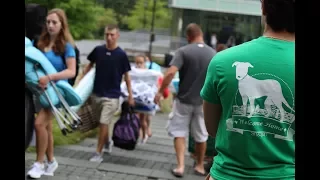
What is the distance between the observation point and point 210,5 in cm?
1258

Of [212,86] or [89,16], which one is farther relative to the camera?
[89,16]

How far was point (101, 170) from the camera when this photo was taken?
5.88 metres

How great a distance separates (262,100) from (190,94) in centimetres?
389

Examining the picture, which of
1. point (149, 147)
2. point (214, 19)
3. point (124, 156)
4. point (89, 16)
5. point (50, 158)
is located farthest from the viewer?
point (214, 19)

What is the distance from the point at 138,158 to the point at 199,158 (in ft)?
3.35

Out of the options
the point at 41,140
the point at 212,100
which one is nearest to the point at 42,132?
the point at 41,140

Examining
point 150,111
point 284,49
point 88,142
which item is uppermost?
point 284,49

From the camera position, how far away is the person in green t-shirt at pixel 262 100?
77.1 inches

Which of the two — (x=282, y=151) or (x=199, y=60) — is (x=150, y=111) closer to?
(x=199, y=60)

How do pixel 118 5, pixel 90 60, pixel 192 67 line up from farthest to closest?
pixel 90 60 < pixel 192 67 < pixel 118 5

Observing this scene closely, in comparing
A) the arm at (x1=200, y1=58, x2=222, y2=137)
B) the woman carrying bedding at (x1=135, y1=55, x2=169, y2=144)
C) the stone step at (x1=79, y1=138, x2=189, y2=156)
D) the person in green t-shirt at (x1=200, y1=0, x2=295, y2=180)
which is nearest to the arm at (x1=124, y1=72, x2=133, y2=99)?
the woman carrying bedding at (x1=135, y1=55, x2=169, y2=144)

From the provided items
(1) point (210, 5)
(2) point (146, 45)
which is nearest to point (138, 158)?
(2) point (146, 45)

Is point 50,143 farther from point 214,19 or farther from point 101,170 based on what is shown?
point 214,19

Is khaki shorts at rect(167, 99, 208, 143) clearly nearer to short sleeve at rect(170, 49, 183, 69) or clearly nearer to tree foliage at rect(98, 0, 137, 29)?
short sleeve at rect(170, 49, 183, 69)
